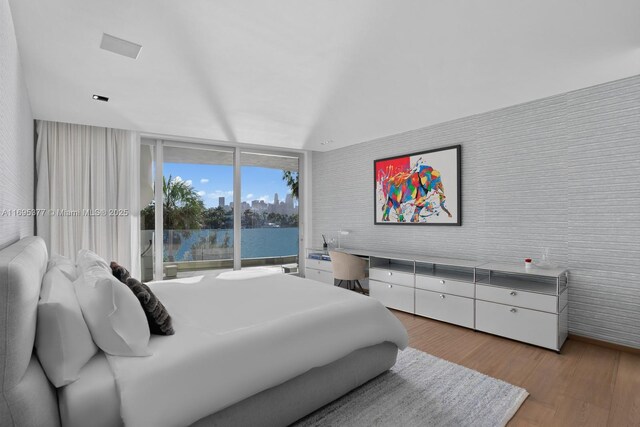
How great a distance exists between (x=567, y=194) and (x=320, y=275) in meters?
3.41

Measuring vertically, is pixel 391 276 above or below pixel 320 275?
above

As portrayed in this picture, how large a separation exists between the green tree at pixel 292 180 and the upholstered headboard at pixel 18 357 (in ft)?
16.2

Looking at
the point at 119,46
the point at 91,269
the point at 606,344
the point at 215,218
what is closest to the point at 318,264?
the point at 215,218

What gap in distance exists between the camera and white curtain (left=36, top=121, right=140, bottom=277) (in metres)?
3.96

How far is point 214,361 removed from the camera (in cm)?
156

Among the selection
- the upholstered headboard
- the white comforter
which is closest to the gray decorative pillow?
the white comforter

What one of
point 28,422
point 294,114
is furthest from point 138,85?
point 28,422

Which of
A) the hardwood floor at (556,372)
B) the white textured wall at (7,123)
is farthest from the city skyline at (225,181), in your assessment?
the hardwood floor at (556,372)

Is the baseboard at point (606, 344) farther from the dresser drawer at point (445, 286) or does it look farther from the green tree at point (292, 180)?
the green tree at point (292, 180)

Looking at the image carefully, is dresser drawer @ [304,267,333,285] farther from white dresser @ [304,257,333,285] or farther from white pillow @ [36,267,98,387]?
white pillow @ [36,267,98,387]

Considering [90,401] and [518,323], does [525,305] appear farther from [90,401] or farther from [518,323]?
[90,401]

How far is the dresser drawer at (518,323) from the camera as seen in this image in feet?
9.37

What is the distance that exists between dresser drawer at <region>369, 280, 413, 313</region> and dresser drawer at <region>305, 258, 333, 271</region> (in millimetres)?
963

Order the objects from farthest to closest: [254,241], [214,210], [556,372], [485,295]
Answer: [254,241] < [214,210] < [485,295] < [556,372]
